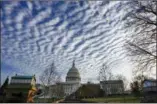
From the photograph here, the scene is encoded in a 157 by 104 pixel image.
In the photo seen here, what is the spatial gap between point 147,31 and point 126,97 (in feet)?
6.11

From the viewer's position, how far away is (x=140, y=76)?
4.67 m

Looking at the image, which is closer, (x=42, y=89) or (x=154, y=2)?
(x=154, y=2)

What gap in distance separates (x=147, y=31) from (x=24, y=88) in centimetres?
319

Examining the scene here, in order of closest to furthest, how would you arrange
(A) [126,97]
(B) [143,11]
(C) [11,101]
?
(C) [11,101]
(B) [143,11]
(A) [126,97]

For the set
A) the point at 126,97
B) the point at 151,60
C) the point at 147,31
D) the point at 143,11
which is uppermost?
the point at 143,11

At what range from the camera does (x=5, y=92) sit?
4320 mm

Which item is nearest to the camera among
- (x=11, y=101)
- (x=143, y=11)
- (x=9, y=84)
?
(x=11, y=101)

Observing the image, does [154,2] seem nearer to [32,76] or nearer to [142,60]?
[142,60]

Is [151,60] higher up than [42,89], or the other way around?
[151,60]

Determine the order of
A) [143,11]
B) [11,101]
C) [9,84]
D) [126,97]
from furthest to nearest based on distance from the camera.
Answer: [126,97], [143,11], [9,84], [11,101]

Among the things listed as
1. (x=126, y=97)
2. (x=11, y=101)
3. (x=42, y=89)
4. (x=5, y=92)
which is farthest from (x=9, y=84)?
(x=126, y=97)

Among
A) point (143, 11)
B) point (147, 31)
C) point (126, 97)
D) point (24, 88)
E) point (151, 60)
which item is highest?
point (143, 11)

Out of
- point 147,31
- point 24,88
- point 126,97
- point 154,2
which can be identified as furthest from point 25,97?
point 154,2

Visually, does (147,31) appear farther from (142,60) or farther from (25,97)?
(25,97)
